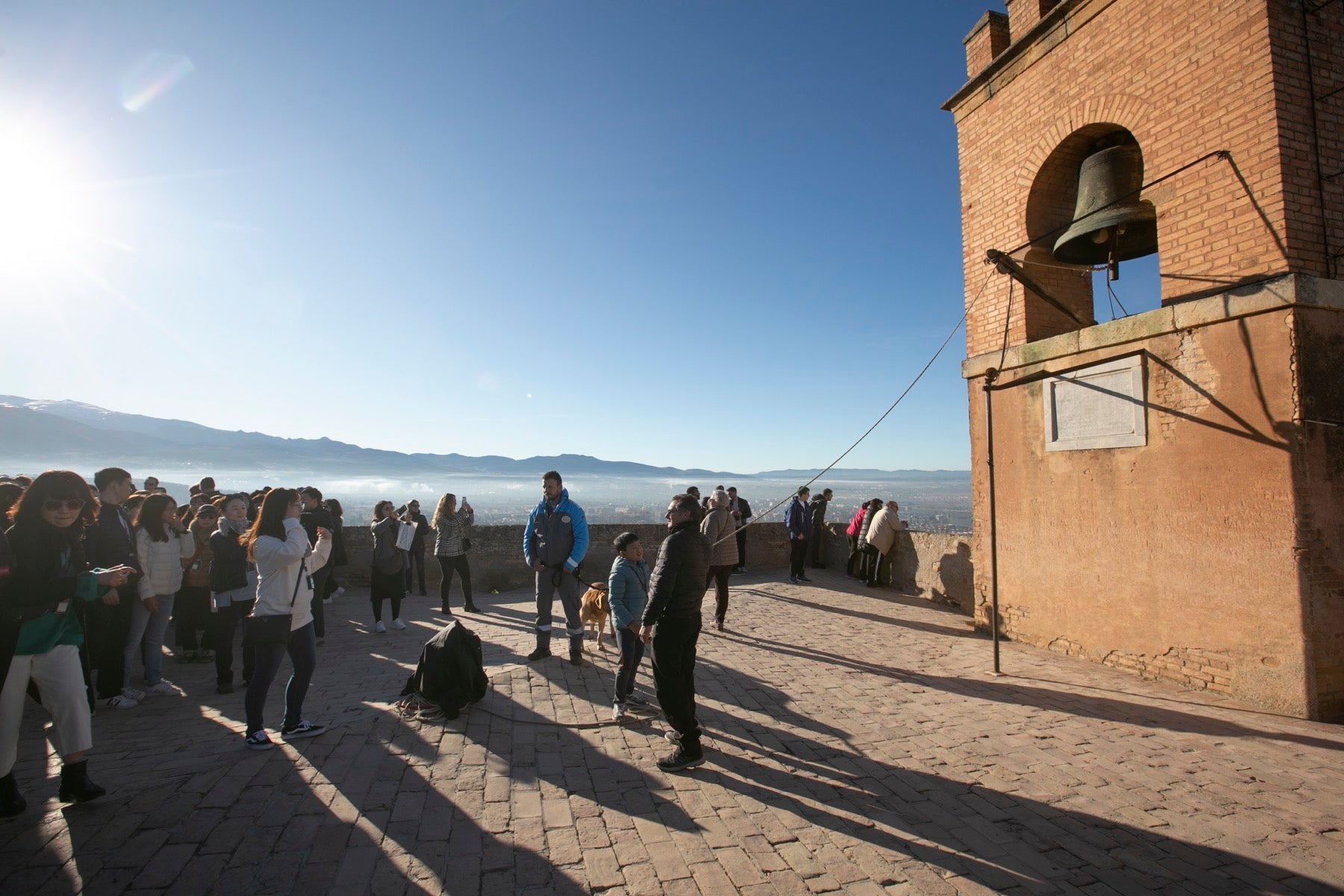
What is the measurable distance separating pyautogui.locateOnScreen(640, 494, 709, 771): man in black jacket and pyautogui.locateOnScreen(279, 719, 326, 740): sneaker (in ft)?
8.36

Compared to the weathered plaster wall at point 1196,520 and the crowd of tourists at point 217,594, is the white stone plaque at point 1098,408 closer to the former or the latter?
the weathered plaster wall at point 1196,520

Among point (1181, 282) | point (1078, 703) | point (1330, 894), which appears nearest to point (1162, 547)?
point (1078, 703)

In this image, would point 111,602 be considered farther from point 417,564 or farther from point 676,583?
point 417,564

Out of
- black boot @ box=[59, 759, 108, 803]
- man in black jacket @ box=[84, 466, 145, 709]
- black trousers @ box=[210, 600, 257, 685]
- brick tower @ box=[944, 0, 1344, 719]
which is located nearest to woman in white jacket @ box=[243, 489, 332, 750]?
black boot @ box=[59, 759, 108, 803]

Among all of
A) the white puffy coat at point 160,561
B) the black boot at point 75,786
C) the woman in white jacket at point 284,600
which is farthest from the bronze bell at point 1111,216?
the white puffy coat at point 160,561

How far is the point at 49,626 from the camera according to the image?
3.59m

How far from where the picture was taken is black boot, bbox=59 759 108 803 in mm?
3492

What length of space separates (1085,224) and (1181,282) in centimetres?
109

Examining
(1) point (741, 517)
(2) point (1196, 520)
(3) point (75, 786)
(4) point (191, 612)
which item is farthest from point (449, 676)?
(1) point (741, 517)

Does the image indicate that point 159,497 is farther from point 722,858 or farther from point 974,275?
point 974,275

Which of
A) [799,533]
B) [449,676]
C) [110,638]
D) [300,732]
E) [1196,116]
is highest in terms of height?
[1196,116]

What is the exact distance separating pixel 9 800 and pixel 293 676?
1.47 m

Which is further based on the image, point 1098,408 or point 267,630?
point 1098,408

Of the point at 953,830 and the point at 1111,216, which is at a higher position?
the point at 1111,216
